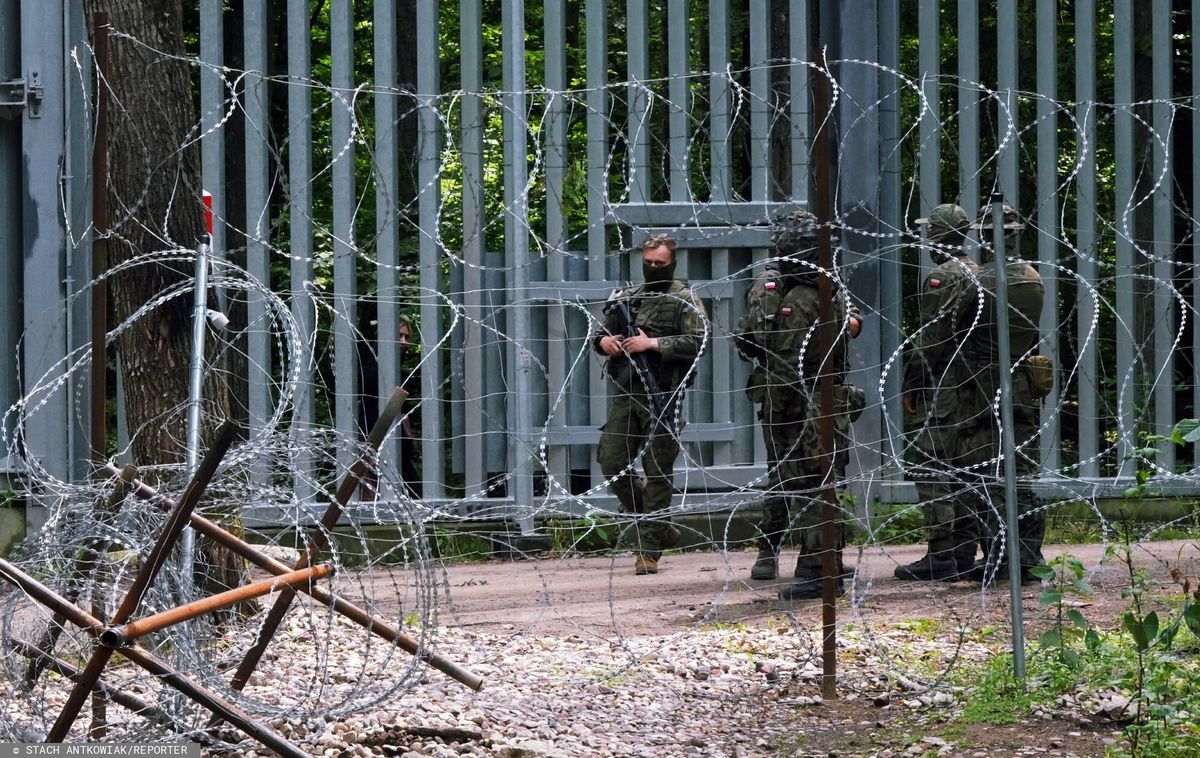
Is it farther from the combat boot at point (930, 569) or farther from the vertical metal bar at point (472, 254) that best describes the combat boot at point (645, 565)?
the combat boot at point (930, 569)

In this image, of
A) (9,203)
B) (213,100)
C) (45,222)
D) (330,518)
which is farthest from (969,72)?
(330,518)

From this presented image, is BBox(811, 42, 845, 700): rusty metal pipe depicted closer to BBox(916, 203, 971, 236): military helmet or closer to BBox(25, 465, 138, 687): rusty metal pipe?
BBox(916, 203, 971, 236): military helmet

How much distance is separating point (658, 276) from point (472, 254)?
4.55 ft

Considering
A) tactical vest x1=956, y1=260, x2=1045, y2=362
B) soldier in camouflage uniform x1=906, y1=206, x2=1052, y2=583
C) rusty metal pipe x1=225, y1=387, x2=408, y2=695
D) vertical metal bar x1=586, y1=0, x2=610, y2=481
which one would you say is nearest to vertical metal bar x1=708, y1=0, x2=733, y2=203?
vertical metal bar x1=586, y1=0, x2=610, y2=481

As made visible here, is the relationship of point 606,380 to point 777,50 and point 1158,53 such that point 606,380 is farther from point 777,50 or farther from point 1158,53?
point 1158,53

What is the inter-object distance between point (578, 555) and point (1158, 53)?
448 centimetres

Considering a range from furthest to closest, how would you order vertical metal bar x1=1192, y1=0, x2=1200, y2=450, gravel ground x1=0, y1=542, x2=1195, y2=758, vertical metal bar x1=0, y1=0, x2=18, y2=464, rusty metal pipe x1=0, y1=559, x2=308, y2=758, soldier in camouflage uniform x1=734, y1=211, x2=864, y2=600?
vertical metal bar x1=1192, y1=0, x2=1200, y2=450
vertical metal bar x1=0, y1=0, x2=18, y2=464
soldier in camouflage uniform x1=734, y1=211, x2=864, y2=600
gravel ground x1=0, y1=542, x2=1195, y2=758
rusty metal pipe x1=0, y1=559, x2=308, y2=758

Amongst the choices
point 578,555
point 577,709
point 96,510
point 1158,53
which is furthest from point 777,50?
point 96,510

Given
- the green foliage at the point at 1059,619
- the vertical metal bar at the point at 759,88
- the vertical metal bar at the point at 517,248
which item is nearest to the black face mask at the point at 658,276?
the vertical metal bar at the point at 517,248

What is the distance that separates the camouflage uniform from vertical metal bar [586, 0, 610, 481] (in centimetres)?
68

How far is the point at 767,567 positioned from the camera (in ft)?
23.5

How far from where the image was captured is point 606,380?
8.50m

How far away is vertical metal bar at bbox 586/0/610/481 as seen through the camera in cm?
835

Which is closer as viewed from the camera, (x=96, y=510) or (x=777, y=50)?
(x=96, y=510)
